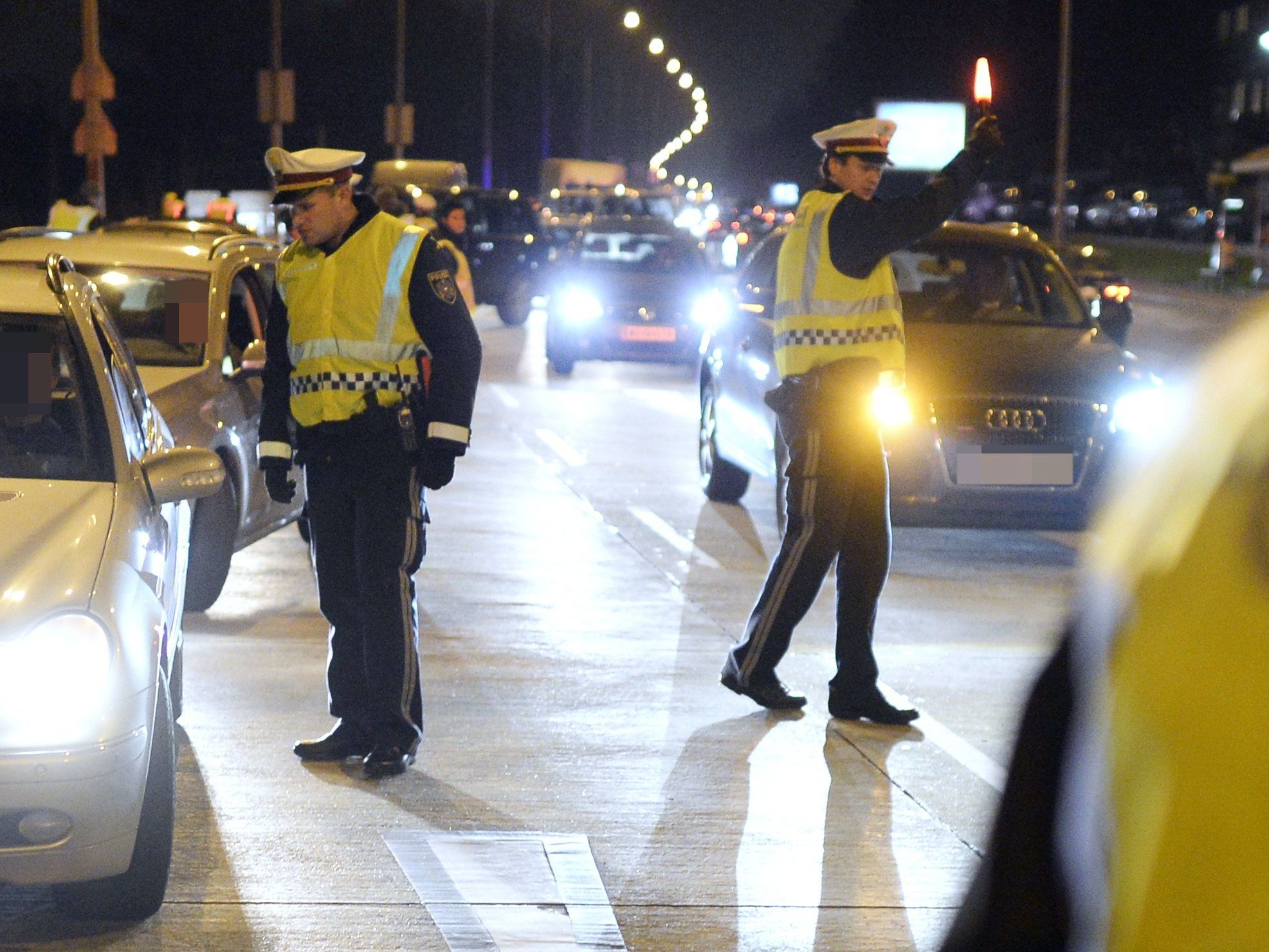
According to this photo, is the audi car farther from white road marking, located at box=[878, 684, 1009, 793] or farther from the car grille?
white road marking, located at box=[878, 684, 1009, 793]

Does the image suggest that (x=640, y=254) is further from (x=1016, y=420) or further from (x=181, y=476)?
(x=181, y=476)

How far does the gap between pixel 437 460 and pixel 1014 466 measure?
409 cm

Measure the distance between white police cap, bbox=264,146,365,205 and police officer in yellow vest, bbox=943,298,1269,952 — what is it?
4.67 m

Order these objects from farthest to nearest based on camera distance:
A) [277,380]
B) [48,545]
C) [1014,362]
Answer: [1014,362]
[277,380]
[48,545]

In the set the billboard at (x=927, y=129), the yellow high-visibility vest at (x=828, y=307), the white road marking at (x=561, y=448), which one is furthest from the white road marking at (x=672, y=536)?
the billboard at (x=927, y=129)

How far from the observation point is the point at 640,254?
2253 cm

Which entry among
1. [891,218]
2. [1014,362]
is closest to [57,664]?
[891,218]

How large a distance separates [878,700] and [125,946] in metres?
2.91

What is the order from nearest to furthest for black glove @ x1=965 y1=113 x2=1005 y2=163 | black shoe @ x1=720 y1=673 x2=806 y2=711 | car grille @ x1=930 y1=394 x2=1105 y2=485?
Result: black glove @ x1=965 y1=113 x2=1005 y2=163 < black shoe @ x1=720 y1=673 x2=806 y2=711 < car grille @ x1=930 y1=394 x2=1105 y2=485

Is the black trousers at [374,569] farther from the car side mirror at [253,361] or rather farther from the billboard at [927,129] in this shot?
the billboard at [927,129]

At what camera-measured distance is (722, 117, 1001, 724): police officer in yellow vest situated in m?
6.51

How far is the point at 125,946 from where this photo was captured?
4.46 m

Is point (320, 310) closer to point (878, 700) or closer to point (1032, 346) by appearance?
point (878, 700)

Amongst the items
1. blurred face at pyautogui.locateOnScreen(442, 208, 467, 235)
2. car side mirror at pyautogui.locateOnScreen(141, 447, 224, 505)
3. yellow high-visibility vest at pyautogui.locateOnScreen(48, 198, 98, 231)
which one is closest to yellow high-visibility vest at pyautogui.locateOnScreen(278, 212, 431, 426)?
car side mirror at pyautogui.locateOnScreen(141, 447, 224, 505)
